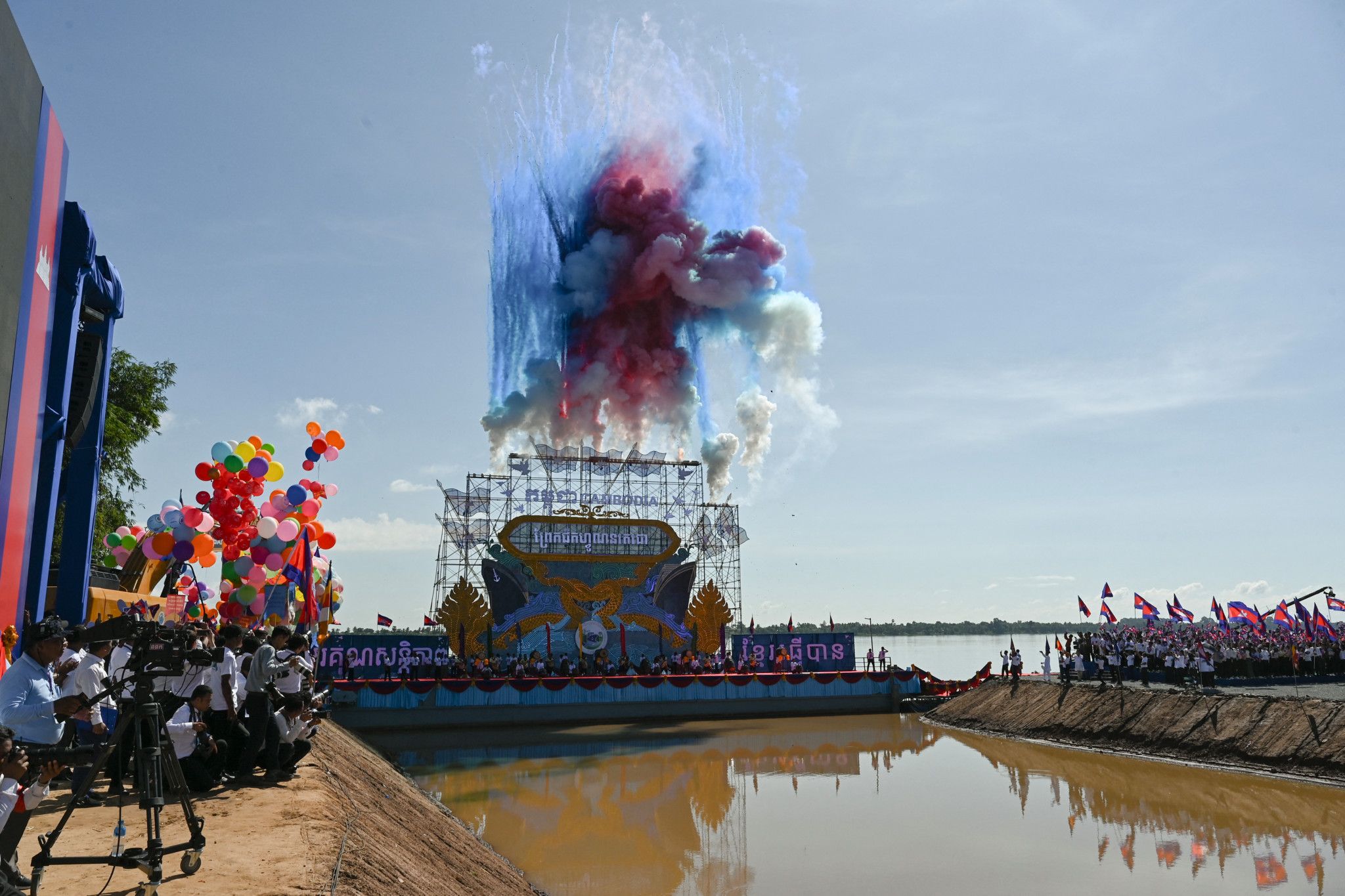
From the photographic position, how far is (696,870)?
1705 cm

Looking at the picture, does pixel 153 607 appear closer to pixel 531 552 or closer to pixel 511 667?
pixel 511 667

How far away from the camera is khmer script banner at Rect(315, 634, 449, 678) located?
3878 centimetres

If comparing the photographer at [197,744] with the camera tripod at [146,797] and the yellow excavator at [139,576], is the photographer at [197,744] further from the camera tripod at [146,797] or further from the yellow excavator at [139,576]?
A: the yellow excavator at [139,576]

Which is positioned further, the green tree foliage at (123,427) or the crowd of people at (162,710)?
the green tree foliage at (123,427)

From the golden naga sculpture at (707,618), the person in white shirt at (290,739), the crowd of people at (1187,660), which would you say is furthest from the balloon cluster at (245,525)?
the crowd of people at (1187,660)

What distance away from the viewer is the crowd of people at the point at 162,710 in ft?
20.7

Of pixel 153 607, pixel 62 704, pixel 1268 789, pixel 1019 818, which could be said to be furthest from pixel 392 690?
pixel 62 704

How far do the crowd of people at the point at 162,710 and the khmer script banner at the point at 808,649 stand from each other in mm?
32710

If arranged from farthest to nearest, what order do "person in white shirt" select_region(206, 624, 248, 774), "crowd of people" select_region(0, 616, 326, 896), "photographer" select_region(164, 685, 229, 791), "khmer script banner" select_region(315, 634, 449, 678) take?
"khmer script banner" select_region(315, 634, 449, 678)
"person in white shirt" select_region(206, 624, 248, 774)
"photographer" select_region(164, 685, 229, 791)
"crowd of people" select_region(0, 616, 326, 896)

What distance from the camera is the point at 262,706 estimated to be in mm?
11195

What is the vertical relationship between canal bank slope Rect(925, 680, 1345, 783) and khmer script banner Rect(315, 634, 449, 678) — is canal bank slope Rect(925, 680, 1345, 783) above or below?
below

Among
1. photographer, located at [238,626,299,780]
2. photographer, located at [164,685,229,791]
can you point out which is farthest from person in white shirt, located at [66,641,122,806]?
A: photographer, located at [238,626,299,780]

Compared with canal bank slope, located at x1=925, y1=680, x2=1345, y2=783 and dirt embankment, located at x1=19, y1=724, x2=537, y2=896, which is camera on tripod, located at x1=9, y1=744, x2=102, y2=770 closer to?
dirt embankment, located at x1=19, y1=724, x2=537, y2=896

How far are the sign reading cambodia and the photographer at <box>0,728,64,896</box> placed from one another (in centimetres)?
3826
